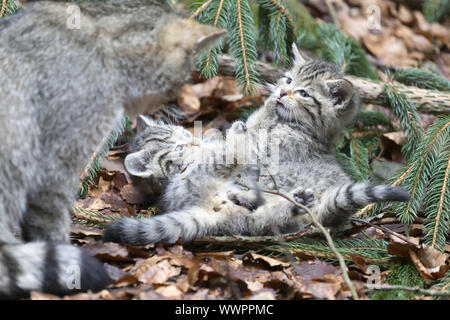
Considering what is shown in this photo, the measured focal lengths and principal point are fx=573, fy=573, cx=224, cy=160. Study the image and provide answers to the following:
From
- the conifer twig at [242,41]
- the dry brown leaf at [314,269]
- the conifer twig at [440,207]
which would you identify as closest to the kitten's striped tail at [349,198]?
the dry brown leaf at [314,269]

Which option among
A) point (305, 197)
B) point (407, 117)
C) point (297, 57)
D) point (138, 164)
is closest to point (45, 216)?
point (138, 164)

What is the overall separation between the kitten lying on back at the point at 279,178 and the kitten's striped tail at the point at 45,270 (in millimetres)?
677

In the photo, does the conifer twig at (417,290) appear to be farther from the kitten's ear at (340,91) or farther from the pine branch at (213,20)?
the pine branch at (213,20)

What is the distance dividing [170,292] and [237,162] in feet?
5.16

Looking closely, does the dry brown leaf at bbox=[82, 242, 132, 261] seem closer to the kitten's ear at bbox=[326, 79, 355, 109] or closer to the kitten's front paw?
the kitten's front paw

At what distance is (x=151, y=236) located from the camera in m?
4.03

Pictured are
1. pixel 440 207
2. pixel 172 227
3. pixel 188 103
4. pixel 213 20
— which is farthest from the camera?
pixel 188 103

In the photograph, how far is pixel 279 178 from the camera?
4.99 m

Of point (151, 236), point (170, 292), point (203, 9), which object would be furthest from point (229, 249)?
point (203, 9)

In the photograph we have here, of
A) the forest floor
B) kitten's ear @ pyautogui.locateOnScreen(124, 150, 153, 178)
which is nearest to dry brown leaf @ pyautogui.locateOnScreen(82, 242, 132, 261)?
the forest floor

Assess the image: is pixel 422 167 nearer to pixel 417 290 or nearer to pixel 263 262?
pixel 417 290

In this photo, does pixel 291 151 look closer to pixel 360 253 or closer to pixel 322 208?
pixel 322 208

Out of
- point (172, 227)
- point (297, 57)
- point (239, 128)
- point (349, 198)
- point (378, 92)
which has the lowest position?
point (172, 227)

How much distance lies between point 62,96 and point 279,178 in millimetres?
2152
